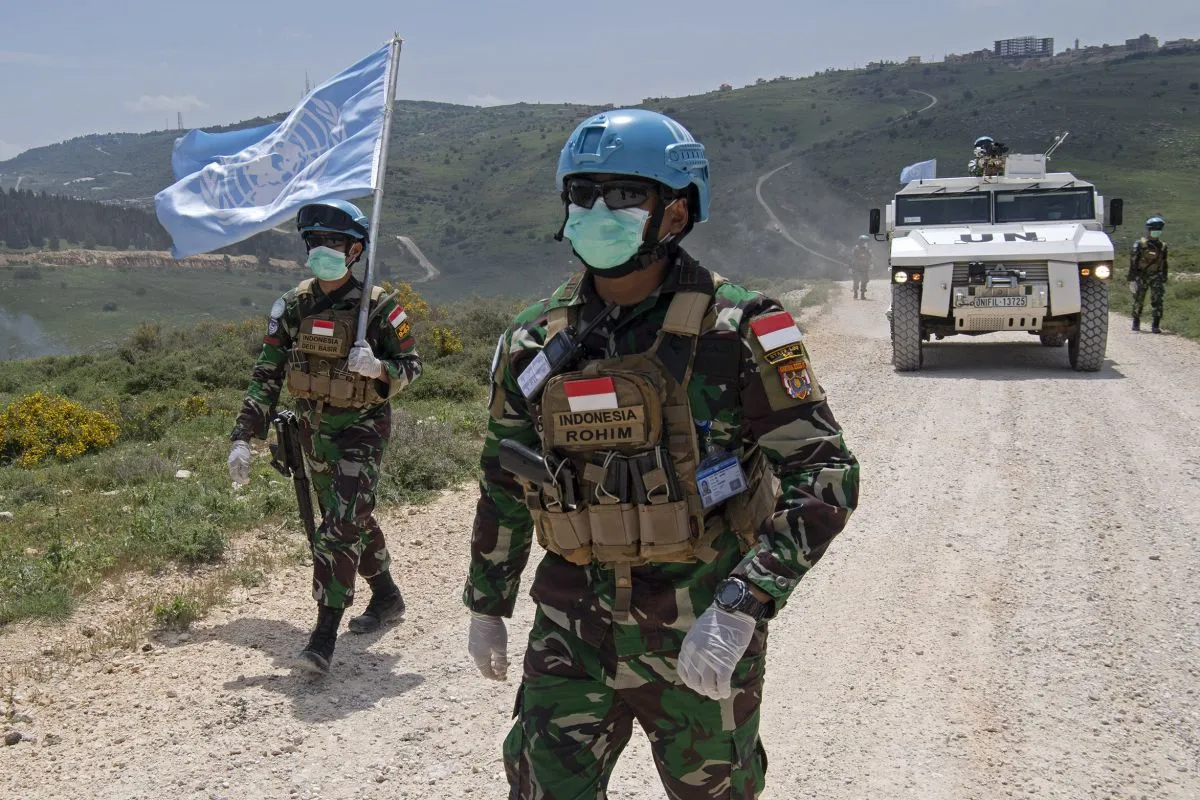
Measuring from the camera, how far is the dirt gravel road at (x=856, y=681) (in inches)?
140

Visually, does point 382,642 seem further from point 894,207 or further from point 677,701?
point 894,207

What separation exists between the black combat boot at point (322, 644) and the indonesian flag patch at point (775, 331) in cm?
301

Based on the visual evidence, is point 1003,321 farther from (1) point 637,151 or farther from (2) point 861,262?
(2) point 861,262

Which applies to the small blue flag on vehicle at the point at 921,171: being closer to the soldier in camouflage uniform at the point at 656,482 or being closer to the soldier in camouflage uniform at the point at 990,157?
the soldier in camouflage uniform at the point at 990,157

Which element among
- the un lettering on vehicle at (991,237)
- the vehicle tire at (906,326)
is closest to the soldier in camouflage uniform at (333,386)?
the vehicle tire at (906,326)

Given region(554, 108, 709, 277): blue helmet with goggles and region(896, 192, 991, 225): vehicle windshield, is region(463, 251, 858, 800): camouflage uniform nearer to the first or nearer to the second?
region(554, 108, 709, 277): blue helmet with goggles

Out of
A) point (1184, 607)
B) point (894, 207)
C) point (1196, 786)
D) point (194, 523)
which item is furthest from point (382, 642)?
point (894, 207)

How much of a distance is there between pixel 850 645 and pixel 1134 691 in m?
1.11

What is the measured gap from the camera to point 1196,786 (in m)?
3.36

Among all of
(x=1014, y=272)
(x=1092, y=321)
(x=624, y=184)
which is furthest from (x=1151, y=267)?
(x=624, y=184)

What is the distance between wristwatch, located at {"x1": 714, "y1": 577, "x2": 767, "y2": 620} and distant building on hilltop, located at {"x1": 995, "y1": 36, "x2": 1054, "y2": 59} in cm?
15065

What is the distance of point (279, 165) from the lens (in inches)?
219

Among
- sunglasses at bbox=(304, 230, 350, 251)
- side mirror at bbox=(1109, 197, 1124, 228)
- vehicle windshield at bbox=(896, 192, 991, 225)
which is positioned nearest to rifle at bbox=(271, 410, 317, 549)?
sunglasses at bbox=(304, 230, 350, 251)

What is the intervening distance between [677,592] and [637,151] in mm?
959
